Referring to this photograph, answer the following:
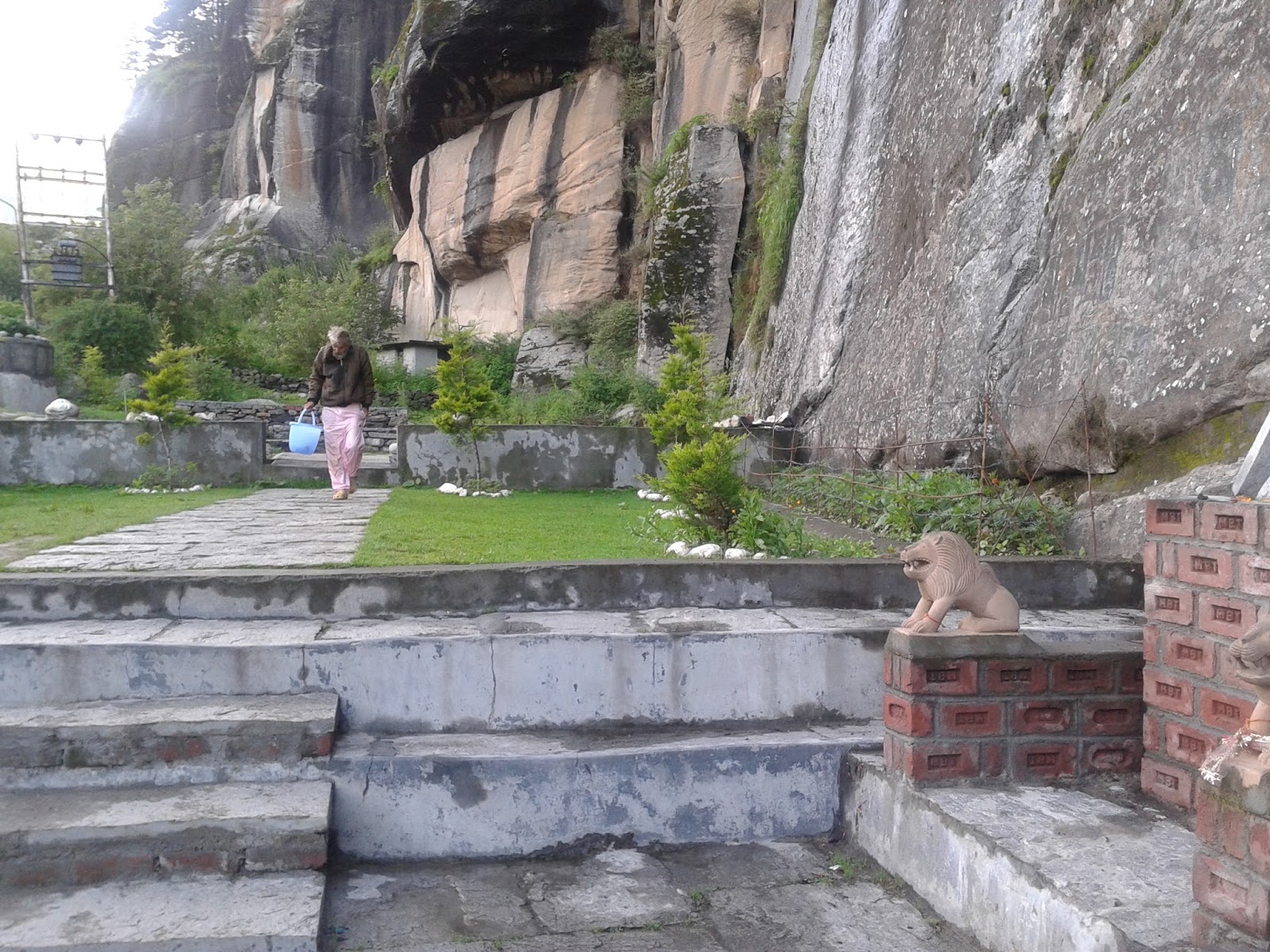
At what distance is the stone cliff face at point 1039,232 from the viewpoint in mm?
5215

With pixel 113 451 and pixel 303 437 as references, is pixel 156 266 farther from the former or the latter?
pixel 303 437

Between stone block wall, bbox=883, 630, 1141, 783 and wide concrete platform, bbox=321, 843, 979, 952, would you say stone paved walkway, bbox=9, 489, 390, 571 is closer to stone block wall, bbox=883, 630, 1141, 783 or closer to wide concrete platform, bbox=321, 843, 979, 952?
wide concrete platform, bbox=321, 843, 979, 952

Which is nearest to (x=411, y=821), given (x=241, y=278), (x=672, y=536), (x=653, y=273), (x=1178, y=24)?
(x=672, y=536)

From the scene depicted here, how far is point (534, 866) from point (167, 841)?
1.31m

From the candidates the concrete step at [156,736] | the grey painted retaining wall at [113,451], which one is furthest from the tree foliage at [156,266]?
the concrete step at [156,736]

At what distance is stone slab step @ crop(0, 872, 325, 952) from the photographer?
282cm

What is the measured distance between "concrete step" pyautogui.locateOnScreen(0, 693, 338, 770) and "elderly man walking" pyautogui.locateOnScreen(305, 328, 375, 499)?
5460 mm

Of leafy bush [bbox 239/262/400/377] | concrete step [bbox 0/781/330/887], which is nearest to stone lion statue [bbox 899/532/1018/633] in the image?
concrete step [bbox 0/781/330/887]

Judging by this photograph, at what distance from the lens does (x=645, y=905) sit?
336cm

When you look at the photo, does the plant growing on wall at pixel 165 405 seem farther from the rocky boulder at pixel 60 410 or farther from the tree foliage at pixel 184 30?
the tree foliage at pixel 184 30

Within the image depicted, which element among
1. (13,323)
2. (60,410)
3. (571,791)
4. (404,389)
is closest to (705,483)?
(571,791)

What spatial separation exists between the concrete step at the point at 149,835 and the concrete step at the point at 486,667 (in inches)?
22.4

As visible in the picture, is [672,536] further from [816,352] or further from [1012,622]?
[816,352]

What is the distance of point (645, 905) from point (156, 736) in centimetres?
192
